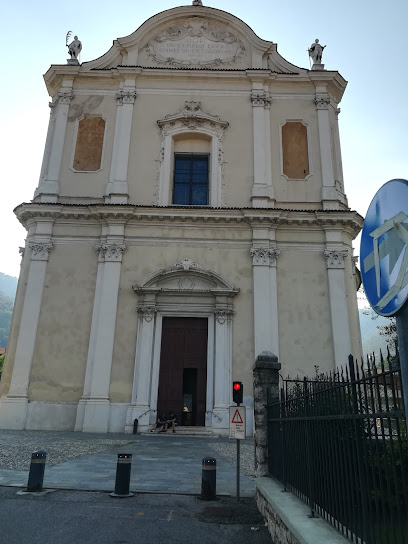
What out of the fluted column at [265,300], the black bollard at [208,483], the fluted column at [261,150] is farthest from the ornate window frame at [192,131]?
the black bollard at [208,483]

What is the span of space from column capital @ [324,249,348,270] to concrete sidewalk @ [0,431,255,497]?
338 inches

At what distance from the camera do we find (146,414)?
15.1m

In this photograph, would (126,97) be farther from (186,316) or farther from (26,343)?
(26,343)

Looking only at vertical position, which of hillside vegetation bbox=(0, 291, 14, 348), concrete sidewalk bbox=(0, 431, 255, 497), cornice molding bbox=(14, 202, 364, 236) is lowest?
concrete sidewalk bbox=(0, 431, 255, 497)

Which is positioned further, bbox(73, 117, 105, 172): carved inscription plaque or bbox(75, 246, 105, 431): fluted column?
bbox(73, 117, 105, 172): carved inscription plaque

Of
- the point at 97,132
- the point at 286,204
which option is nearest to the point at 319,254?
the point at 286,204

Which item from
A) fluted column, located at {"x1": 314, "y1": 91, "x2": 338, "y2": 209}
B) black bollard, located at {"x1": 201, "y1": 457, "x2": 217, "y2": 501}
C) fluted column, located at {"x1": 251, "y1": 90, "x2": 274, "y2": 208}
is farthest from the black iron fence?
fluted column, located at {"x1": 314, "y1": 91, "x2": 338, "y2": 209}

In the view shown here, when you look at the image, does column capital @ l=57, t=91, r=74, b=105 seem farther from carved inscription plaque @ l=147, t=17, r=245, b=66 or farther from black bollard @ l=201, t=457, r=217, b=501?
Answer: black bollard @ l=201, t=457, r=217, b=501

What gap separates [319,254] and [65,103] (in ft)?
44.4

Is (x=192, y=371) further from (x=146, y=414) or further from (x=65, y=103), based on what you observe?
(x=65, y=103)

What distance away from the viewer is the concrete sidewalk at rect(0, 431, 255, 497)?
6.91 m

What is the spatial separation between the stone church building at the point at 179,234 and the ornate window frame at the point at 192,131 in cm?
7

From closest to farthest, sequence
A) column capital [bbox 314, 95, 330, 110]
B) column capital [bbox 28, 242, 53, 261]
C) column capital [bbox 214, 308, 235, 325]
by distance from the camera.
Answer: column capital [bbox 214, 308, 235, 325] → column capital [bbox 28, 242, 53, 261] → column capital [bbox 314, 95, 330, 110]

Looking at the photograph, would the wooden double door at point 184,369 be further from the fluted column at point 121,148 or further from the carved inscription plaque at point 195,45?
the carved inscription plaque at point 195,45
